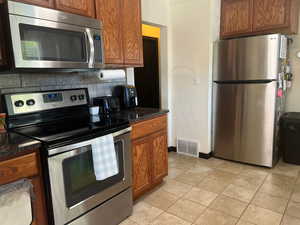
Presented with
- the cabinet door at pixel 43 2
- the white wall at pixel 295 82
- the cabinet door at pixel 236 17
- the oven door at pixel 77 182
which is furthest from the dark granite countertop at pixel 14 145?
the white wall at pixel 295 82

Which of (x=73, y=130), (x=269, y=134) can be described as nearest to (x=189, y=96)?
(x=269, y=134)

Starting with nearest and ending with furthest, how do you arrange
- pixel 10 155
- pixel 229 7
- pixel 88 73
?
pixel 10 155 → pixel 88 73 → pixel 229 7

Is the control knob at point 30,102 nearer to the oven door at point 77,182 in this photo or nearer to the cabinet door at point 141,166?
the oven door at point 77,182

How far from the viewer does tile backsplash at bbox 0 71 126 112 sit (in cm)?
176

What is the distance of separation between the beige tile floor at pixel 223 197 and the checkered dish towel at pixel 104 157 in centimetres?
62

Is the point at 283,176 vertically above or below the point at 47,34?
below

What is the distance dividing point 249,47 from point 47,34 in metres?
2.39

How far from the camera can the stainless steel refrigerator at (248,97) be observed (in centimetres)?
275

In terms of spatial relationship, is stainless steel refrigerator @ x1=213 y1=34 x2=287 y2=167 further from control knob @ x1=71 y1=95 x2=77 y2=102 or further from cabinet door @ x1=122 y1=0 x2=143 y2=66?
control knob @ x1=71 y1=95 x2=77 y2=102

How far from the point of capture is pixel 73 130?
160 centimetres

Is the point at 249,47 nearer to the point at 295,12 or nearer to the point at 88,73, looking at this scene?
the point at 295,12

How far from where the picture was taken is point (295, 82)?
3.27m

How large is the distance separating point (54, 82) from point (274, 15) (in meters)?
2.74

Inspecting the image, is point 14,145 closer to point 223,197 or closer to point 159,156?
point 159,156
